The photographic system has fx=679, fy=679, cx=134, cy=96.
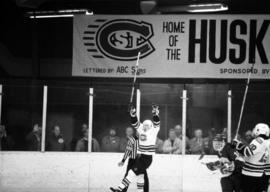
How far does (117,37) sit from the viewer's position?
12758 mm

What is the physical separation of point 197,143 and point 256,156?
8.40ft

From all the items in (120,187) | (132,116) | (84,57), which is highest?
(84,57)

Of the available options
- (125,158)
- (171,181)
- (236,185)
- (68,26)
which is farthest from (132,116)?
(68,26)

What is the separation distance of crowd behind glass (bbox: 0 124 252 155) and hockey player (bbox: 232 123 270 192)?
2400 millimetres

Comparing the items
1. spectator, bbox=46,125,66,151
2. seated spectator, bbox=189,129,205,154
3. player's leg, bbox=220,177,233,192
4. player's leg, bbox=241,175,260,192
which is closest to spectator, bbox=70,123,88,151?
spectator, bbox=46,125,66,151

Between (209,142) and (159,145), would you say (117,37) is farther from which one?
(209,142)

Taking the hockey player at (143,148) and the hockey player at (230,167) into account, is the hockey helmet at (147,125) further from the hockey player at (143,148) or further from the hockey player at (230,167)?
the hockey player at (230,167)

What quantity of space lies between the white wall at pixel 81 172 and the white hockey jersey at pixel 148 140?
73cm

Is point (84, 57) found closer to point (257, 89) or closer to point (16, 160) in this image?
point (16, 160)

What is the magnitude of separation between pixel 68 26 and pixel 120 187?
15.9 feet

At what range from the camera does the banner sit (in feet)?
40.4

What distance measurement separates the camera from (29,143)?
36.8 ft

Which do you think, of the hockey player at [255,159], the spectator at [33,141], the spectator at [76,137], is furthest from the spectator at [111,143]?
the hockey player at [255,159]

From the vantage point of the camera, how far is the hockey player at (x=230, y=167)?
8945mm
